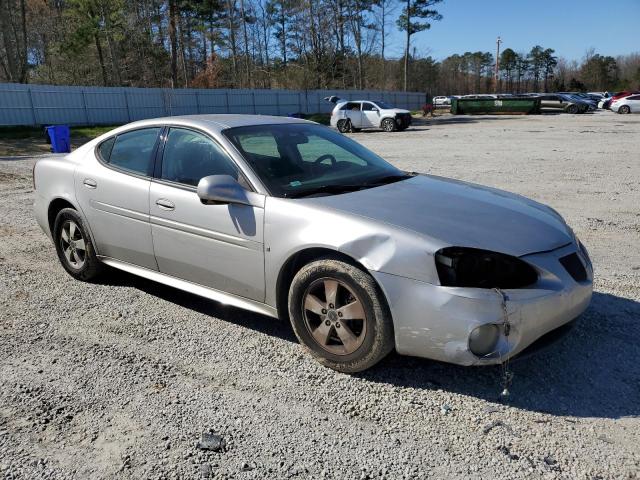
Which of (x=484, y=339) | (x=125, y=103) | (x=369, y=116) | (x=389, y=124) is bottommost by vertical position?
(x=484, y=339)

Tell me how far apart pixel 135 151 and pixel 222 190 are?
1361mm

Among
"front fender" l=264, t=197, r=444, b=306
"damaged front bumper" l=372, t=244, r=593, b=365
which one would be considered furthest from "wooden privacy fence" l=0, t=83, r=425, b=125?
"damaged front bumper" l=372, t=244, r=593, b=365

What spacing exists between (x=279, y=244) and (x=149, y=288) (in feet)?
6.55

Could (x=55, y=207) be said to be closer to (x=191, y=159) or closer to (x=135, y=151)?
(x=135, y=151)

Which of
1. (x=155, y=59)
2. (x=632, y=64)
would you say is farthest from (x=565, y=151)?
(x=632, y=64)

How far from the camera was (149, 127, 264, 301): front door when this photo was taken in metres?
3.50

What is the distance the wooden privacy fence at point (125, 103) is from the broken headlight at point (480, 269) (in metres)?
30.3

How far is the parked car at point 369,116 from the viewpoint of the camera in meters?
28.0

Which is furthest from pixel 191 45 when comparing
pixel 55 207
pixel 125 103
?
pixel 55 207

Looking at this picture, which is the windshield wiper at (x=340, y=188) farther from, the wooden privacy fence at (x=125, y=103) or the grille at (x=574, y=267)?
the wooden privacy fence at (x=125, y=103)

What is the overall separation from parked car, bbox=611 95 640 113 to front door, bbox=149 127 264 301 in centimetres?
4465

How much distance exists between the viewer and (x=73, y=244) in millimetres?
4883

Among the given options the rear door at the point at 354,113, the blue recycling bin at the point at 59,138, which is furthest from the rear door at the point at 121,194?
the rear door at the point at 354,113

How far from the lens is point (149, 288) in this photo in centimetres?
480
